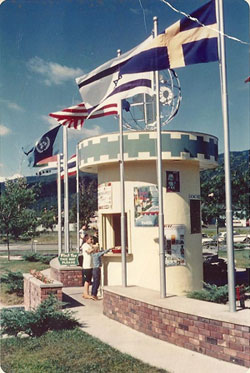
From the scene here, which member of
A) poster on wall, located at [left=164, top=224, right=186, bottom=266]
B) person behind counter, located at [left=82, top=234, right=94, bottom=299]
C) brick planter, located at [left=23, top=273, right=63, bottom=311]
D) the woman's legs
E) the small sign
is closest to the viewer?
brick planter, located at [left=23, top=273, right=63, bottom=311]

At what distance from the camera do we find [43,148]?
15086 millimetres

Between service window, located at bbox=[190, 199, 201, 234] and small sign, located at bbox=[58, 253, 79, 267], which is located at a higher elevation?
service window, located at bbox=[190, 199, 201, 234]

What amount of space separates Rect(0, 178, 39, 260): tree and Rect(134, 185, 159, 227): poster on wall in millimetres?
11804

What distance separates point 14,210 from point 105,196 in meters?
11.5

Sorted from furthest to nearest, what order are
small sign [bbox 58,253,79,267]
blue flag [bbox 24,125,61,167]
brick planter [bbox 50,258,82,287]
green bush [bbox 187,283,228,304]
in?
blue flag [bbox 24,125,61,167] < brick planter [bbox 50,258,82,287] < small sign [bbox 58,253,79,267] < green bush [bbox 187,283,228,304]

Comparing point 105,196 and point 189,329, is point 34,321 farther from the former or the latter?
point 105,196

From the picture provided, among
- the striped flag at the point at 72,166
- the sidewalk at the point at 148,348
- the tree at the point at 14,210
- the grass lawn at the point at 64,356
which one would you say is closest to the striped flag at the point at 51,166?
the striped flag at the point at 72,166

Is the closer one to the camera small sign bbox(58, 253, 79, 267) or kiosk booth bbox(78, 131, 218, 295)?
kiosk booth bbox(78, 131, 218, 295)

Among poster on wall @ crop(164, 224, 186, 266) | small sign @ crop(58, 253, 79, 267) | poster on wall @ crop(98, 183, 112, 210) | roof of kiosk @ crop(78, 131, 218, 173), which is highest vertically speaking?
roof of kiosk @ crop(78, 131, 218, 173)

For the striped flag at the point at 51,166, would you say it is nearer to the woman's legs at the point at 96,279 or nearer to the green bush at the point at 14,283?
the green bush at the point at 14,283

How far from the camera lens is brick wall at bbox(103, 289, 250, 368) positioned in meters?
5.54

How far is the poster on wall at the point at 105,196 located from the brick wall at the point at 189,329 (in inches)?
120

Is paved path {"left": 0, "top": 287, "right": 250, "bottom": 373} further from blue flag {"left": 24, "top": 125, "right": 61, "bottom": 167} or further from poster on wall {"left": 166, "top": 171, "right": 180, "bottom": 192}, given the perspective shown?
blue flag {"left": 24, "top": 125, "right": 61, "bottom": 167}

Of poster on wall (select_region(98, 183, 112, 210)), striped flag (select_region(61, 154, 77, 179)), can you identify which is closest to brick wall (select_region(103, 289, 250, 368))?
poster on wall (select_region(98, 183, 112, 210))
